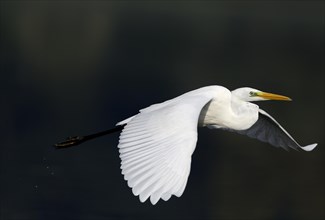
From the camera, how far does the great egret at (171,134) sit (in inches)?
165

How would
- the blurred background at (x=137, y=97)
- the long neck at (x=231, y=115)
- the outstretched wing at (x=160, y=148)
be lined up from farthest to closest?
the blurred background at (x=137, y=97), the long neck at (x=231, y=115), the outstretched wing at (x=160, y=148)

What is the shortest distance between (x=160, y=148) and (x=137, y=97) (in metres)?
5.65

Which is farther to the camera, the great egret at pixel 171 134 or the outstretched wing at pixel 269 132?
the outstretched wing at pixel 269 132

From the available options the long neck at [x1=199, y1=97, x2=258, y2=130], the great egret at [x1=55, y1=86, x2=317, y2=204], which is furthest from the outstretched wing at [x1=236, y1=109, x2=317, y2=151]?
the long neck at [x1=199, y1=97, x2=258, y2=130]

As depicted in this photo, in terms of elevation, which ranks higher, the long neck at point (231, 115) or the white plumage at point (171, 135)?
the white plumage at point (171, 135)

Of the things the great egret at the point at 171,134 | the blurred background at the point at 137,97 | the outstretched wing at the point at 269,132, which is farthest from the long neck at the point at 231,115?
the blurred background at the point at 137,97

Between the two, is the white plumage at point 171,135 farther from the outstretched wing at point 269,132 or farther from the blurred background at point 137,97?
the blurred background at point 137,97

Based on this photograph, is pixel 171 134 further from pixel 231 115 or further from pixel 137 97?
pixel 137 97

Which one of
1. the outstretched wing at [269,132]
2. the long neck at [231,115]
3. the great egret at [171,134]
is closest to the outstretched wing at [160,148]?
the great egret at [171,134]

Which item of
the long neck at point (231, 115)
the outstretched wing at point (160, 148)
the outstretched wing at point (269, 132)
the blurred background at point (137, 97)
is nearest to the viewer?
the outstretched wing at point (160, 148)

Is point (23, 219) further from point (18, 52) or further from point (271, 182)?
point (18, 52)

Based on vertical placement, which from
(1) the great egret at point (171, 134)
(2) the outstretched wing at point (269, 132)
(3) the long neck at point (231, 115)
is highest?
(1) the great egret at point (171, 134)

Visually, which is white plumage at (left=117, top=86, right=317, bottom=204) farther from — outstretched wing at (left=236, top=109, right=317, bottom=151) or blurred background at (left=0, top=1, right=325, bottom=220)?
blurred background at (left=0, top=1, right=325, bottom=220)

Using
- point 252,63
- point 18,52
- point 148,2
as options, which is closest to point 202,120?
point 18,52
